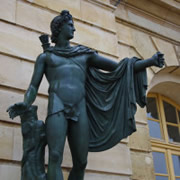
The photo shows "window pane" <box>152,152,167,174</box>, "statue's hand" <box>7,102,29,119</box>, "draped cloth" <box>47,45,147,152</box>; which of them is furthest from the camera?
"window pane" <box>152,152,167,174</box>

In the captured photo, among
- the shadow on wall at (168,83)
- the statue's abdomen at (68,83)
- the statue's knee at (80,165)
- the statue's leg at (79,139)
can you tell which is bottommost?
the statue's knee at (80,165)

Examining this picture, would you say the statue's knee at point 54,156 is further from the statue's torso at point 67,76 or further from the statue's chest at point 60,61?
the statue's chest at point 60,61

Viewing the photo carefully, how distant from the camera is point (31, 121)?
4.26m

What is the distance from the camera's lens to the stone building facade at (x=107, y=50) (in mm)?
5500

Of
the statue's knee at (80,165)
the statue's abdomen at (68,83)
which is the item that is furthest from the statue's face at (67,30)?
the statue's knee at (80,165)

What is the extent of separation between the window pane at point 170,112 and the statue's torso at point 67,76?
16.7 ft

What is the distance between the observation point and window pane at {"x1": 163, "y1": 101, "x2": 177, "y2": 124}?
9196 millimetres

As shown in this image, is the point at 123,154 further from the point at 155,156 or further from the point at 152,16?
the point at 152,16

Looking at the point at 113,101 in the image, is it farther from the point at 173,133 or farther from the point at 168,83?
the point at 173,133

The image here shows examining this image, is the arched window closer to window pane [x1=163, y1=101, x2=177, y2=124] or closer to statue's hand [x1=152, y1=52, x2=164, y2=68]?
window pane [x1=163, y1=101, x2=177, y2=124]

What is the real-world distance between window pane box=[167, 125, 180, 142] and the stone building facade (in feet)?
0.75

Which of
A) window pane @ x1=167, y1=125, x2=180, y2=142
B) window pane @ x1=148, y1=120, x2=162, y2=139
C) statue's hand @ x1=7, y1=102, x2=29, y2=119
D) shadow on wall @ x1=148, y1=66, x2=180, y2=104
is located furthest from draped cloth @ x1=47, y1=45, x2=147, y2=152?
window pane @ x1=167, y1=125, x2=180, y2=142

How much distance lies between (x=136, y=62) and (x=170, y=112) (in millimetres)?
4877

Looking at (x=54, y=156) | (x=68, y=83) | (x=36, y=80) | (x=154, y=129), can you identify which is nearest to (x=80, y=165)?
Result: (x=54, y=156)
